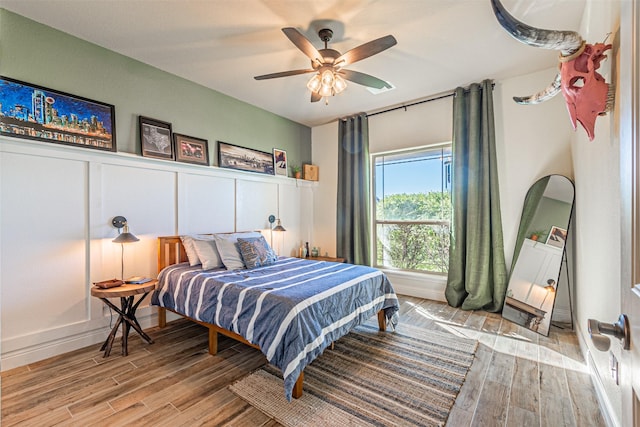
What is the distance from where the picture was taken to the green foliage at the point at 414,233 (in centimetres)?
395

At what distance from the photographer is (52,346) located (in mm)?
2410

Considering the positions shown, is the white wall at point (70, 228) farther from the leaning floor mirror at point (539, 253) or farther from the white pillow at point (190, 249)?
the leaning floor mirror at point (539, 253)

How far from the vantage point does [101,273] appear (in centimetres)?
270

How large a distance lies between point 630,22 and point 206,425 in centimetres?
241

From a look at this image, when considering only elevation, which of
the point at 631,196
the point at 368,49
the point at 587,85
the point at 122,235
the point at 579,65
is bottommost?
the point at 122,235

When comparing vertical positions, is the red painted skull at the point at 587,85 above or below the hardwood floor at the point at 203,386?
above

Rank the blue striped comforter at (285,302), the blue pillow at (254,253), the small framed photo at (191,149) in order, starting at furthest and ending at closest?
1. the small framed photo at (191,149)
2. the blue pillow at (254,253)
3. the blue striped comforter at (285,302)

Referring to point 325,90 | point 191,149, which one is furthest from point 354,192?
point 191,149

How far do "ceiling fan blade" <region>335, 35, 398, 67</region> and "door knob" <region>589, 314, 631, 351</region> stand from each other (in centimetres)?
194

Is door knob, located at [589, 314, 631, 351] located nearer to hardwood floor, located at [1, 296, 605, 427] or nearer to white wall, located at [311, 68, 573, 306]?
hardwood floor, located at [1, 296, 605, 427]

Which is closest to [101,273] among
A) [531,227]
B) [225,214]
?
[225,214]

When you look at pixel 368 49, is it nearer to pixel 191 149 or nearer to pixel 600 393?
pixel 191 149

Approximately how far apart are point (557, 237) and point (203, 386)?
3.57 meters

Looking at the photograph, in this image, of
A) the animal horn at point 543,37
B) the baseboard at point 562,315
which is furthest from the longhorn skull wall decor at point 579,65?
the baseboard at point 562,315
